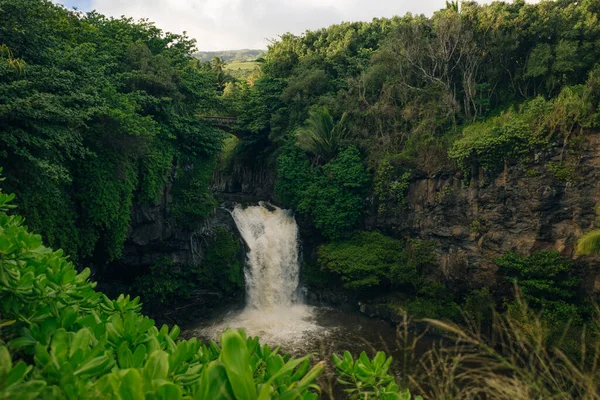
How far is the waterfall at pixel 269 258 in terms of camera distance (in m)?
14.0

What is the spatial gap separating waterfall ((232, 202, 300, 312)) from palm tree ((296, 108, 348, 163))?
338cm

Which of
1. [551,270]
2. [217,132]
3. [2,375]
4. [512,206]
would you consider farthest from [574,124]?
[2,375]

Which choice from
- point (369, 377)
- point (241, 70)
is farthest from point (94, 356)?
point (241, 70)

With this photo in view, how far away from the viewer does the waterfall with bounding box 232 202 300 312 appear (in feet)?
46.1

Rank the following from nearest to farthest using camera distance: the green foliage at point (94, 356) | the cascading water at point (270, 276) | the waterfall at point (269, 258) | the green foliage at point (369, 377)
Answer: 1. the green foliage at point (94, 356)
2. the green foliage at point (369, 377)
3. the cascading water at point (270, 276)
4. the waterfall at point (269, 258)

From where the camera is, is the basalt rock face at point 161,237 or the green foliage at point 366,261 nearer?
the basalt rock face at point 161,237

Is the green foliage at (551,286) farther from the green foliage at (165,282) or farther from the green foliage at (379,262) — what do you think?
the green foliage at (165,282)

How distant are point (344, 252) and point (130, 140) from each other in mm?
8537

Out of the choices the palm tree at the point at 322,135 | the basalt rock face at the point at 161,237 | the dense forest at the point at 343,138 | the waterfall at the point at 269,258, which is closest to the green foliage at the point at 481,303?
Answer: the dense forest at the point at 343,138

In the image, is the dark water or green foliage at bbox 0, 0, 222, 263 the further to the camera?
the dark water

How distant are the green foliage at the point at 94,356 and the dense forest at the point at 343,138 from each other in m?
3.80

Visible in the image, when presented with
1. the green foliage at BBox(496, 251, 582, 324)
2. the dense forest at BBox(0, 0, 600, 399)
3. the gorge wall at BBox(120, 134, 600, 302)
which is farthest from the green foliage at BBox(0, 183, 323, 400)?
the green foliage at BBox(496, 251, 582, 324)

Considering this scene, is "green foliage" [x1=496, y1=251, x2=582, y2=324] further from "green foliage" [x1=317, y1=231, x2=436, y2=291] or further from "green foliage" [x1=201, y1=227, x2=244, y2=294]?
"green foliage" [x1=201, y1=227, x2=244, y2=294]

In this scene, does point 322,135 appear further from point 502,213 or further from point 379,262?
point 502,213
